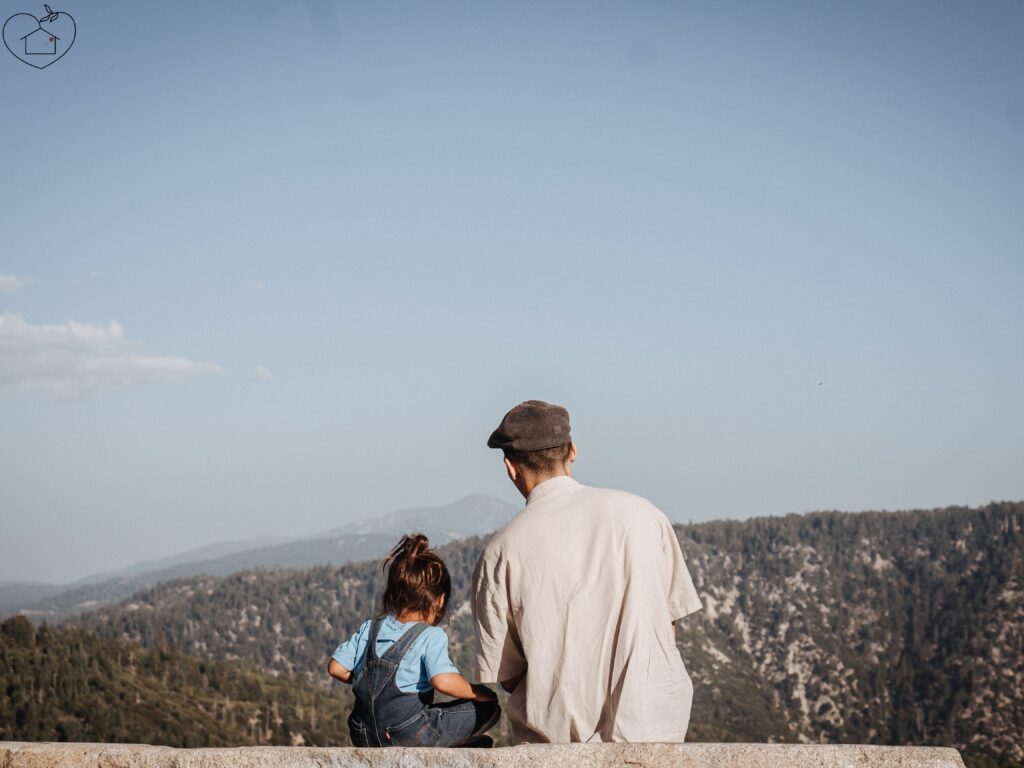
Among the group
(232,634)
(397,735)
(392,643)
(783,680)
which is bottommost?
(783,680)

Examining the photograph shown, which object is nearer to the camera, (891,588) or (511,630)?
(511,630)

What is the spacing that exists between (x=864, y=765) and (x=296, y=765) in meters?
2.00

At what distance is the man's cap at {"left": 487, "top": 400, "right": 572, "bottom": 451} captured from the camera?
4.00 m

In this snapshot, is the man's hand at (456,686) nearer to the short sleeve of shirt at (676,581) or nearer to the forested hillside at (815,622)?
the short sleeve of shirt at (676,581)

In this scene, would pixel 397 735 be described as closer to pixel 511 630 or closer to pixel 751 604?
pixel 511 630

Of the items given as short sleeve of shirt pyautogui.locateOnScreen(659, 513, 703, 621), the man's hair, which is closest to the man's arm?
short sleeve of shirt pyautogui.locateOnScreen(659, 513, 703, 621)

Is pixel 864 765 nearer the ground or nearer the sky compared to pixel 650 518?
nearer the ground

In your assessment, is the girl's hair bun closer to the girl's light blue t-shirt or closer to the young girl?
the young girl

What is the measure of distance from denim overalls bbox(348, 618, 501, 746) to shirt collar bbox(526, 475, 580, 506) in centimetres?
82

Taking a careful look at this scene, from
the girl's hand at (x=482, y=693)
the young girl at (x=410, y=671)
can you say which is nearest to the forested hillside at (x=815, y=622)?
the girl's hand at (x=482, y=693)

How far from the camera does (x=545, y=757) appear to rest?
348cm

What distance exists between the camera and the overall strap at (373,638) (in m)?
4.30

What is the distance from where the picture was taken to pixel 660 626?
3781mm

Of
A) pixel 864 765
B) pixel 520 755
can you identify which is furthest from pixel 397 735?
pixel 864 765
